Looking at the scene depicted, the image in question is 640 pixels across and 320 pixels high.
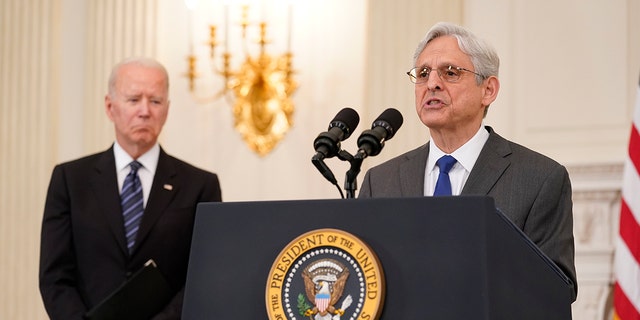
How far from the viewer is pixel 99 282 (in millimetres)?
4066

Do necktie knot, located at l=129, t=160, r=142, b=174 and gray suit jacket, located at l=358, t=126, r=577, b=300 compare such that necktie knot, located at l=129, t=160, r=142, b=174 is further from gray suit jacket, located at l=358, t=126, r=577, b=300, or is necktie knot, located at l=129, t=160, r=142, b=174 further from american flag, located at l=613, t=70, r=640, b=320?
american flag, located at l=613, t=70, r=640, b=320

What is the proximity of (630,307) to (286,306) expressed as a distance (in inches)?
113

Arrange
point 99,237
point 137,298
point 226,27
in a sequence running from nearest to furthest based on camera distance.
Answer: point 137,298
point 99,237
point 226,27

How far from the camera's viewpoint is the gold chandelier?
22.7 ft

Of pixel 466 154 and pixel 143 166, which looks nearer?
pixel 466 154

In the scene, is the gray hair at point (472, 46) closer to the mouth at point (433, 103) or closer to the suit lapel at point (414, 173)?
the mouth at point (433, 103)

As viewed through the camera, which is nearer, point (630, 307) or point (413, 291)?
point (413, 291)

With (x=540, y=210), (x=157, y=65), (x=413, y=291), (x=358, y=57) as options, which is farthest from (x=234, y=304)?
(x=358, y=57)

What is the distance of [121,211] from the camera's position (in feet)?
13.7

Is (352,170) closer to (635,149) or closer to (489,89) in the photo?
(489,89)

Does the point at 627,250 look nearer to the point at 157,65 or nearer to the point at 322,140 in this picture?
the point at 157,65

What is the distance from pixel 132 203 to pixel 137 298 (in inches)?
21.4

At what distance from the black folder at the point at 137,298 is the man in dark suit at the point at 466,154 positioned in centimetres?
103

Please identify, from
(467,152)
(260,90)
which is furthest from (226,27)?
(467,152)
